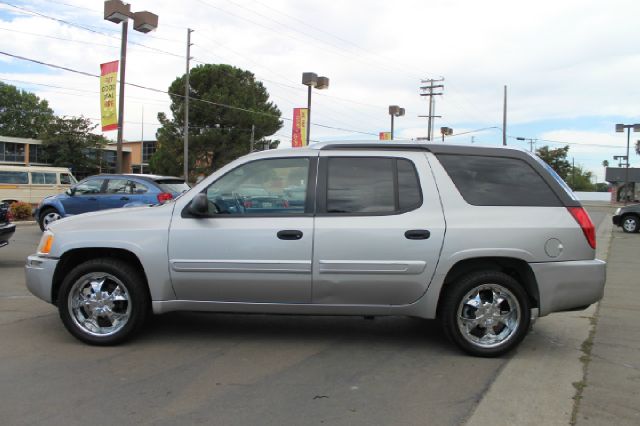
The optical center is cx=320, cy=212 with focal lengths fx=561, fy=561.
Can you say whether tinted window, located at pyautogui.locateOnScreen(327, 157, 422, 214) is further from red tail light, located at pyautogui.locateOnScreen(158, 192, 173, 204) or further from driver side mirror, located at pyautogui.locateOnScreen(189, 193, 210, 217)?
red tail light, located at pyautogui.locateOnScreen(158, 192, 173, 204)

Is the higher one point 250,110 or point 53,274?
point 250,110

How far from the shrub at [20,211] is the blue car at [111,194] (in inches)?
A: 201

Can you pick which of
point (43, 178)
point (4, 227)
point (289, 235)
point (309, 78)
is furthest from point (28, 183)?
point (289, 235)

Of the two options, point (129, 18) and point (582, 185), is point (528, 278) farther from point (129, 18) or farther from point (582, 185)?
point (582, 185)

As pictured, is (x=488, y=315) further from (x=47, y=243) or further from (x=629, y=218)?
(x=629, y=218)

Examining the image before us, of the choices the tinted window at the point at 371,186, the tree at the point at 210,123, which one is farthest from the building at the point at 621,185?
the tinted window at the point at 371,186

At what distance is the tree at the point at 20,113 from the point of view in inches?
3179

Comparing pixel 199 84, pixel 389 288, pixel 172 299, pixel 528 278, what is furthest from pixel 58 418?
pixel 199 84

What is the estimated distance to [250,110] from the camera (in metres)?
46.3

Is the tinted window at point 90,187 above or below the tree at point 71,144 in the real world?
below

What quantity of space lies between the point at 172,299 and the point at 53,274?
1102mm

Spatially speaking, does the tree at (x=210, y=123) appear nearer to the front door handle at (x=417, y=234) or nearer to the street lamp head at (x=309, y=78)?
the street lamp head at (x=309, y=78)

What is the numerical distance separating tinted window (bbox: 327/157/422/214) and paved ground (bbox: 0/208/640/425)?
1.28 m

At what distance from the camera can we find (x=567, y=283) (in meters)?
4.64
